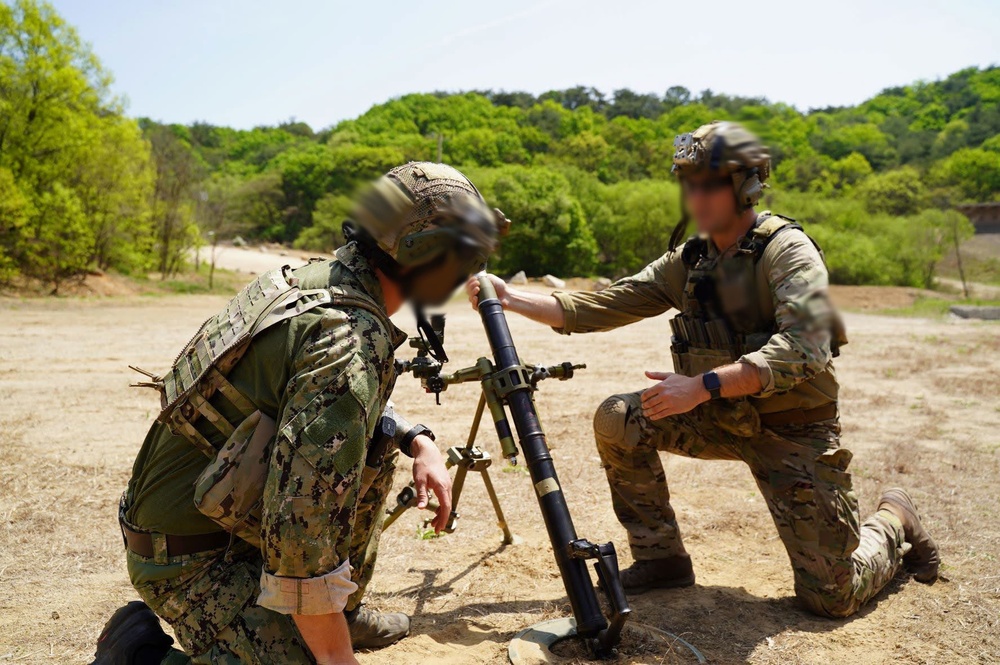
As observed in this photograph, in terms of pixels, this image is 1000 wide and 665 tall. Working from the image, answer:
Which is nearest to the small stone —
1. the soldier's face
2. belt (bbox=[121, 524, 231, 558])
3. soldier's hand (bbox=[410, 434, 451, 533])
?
the soldier's face

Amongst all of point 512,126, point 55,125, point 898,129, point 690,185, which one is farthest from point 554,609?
point 512,126

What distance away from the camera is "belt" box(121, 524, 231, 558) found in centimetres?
274

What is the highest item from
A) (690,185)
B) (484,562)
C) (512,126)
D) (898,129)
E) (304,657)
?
(512,126)

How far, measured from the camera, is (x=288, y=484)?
2318mm

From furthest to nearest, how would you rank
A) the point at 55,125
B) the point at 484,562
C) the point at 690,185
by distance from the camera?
the point at 55,125 → the point at 484,562 → the point at 690,185

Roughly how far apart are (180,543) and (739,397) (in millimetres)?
2688

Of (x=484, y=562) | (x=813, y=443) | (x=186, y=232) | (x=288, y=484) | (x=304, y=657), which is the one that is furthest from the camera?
(x=186, y=232)

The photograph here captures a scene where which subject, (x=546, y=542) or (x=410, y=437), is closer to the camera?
(x=410, y=437)

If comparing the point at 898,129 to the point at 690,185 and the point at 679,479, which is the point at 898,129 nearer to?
the point at 690,185

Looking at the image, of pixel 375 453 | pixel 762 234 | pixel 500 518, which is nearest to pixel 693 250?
pixel 762 234

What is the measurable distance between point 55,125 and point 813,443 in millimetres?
27413

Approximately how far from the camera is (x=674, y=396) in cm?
379

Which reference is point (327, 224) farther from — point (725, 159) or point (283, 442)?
point (725, 159)

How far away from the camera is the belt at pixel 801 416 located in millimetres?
4188
